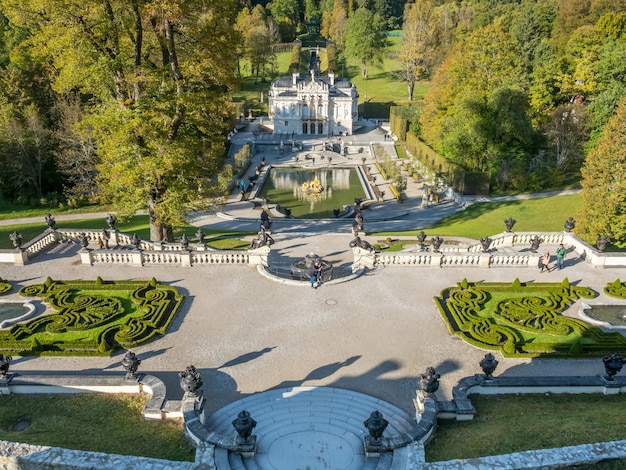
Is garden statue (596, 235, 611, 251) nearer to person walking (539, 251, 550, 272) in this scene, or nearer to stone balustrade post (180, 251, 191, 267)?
person walking (539, 251, 550, 272)

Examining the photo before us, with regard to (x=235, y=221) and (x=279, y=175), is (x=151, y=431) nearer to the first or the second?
(x=235, y=221)

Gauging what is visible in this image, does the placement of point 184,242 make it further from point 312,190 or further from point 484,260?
point 312,190

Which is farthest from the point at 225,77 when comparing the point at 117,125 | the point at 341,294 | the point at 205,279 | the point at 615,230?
the point at 615,230

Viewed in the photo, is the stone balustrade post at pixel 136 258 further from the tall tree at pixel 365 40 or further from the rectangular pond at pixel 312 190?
the tall tree at pixel 365 40

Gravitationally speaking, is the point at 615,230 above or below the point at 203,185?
below

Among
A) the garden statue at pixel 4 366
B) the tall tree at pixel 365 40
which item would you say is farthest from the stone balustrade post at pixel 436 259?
the tall tree at pixel 365 40

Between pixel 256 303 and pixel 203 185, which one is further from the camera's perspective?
pixel 203 185
